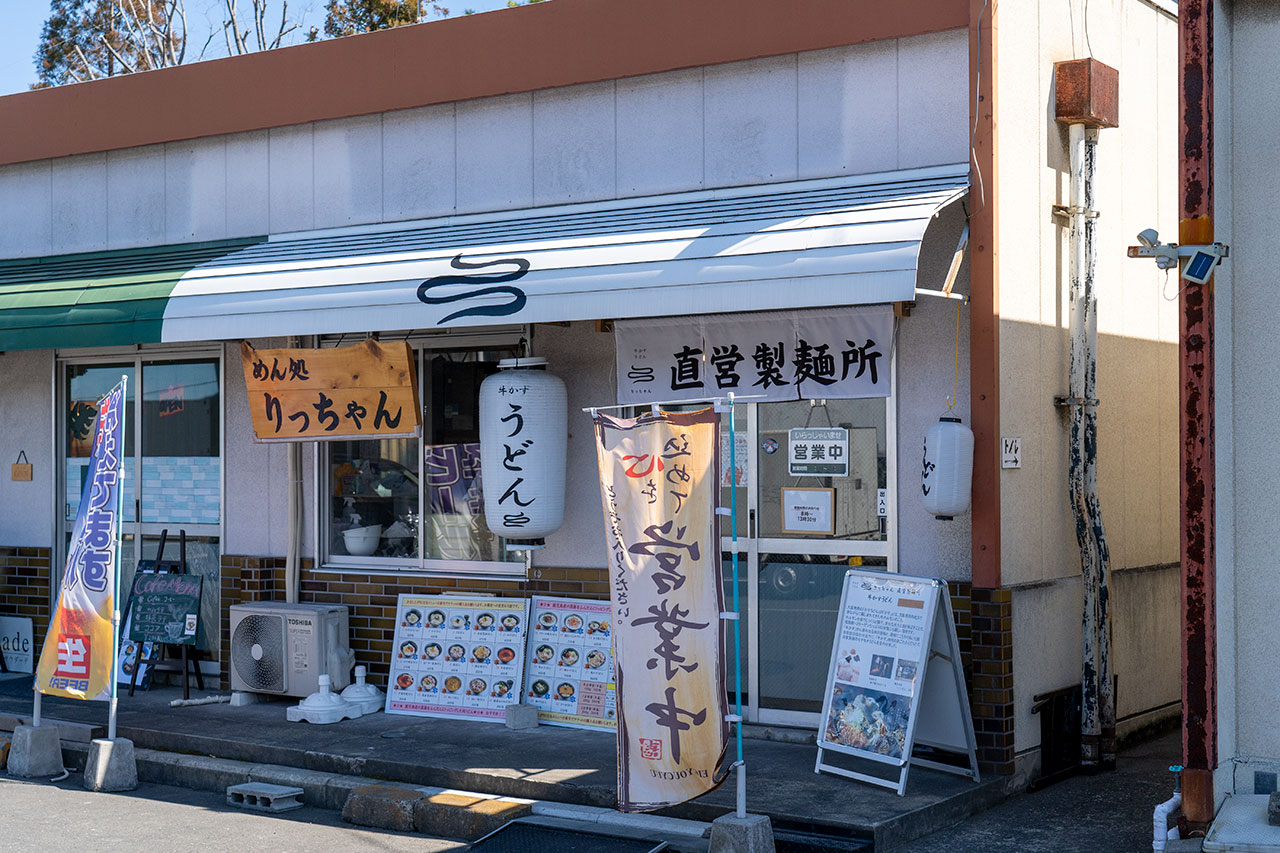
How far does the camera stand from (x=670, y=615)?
6.45 m

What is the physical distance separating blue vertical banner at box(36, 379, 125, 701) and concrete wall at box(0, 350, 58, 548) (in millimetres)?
3430

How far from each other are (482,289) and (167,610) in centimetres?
411

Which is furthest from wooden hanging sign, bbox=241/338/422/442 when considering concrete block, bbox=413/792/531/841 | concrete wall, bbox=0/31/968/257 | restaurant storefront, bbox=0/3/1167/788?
concrete block, bbox=413/792/531/841

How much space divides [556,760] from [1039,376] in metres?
3.70

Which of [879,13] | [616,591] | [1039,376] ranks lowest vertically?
[616,591]

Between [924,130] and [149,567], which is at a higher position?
[924,130]

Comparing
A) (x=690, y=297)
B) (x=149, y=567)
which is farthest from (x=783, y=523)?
(x=149, y=567)

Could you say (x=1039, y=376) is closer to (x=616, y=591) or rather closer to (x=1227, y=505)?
(x=1227, y=505)

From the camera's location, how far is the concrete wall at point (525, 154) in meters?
8.06

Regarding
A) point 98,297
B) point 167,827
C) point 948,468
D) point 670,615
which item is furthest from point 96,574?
point 948,468

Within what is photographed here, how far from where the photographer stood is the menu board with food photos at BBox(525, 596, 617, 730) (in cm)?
874

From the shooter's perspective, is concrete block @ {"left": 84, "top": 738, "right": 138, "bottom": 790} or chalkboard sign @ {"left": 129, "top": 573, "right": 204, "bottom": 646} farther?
chalkboard sign @ {"left": 129, "top": 573, "right": 204, "bottom": 646}

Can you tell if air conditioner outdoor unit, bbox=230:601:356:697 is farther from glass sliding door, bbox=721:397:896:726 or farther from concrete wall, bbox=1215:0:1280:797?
concrete wall, bbox=1215:0:1280:797

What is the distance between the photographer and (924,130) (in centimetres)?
794
